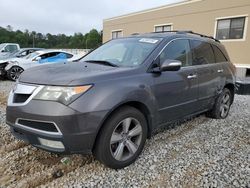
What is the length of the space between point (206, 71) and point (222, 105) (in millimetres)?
1239

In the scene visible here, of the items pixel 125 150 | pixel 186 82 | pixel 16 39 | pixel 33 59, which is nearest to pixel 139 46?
pixel 186 82

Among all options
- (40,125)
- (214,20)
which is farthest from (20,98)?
(214,20)

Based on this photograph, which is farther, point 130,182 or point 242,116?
point 242,116

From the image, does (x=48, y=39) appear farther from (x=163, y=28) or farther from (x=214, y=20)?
(x=214, y=20)

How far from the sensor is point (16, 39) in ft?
176

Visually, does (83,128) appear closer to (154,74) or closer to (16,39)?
(154,74)

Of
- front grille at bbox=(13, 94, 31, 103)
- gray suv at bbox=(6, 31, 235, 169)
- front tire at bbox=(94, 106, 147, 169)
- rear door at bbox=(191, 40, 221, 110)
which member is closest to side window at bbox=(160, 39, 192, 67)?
gray suv at bbox=(6, 31, 235, 169)

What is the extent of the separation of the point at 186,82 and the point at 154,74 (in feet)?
2.59

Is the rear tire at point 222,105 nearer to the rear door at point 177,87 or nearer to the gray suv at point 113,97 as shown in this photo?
the gray suv at point 113,97

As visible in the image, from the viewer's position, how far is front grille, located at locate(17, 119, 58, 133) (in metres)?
2.49

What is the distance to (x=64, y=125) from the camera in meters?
2.43

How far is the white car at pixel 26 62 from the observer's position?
406 inches

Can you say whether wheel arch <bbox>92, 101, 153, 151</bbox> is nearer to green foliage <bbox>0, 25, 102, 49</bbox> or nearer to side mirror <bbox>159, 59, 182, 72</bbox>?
side mirror <bbox>159, 59, 182, 72</bbox>

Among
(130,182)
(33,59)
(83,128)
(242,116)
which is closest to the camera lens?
(83,128)
